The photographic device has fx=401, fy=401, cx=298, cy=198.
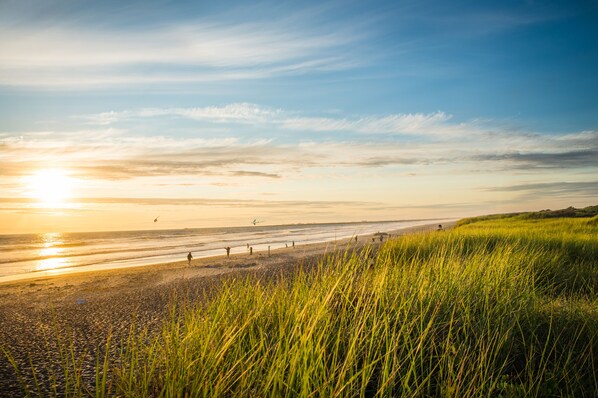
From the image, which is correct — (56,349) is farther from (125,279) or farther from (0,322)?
(125,279)

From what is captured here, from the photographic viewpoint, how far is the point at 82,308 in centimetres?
956

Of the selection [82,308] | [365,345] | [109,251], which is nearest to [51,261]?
[109,251]

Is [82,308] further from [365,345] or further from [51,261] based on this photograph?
[51,261]

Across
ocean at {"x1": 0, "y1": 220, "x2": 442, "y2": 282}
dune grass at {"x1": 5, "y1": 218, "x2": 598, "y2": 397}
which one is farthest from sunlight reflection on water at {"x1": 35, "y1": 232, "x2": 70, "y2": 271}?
dune grass at {"x1": 5, "y1": 218, "x2": 598, "y2": 397}

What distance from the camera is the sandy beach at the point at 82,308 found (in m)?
6.12

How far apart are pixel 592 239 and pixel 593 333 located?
36.1ft

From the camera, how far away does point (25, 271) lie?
20625 mm

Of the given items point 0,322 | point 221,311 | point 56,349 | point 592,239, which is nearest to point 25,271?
point 0,322

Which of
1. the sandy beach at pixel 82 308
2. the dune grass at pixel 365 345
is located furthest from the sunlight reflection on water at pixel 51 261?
the dune grass at pixel 365 345

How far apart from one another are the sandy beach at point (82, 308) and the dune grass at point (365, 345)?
21.2 inches

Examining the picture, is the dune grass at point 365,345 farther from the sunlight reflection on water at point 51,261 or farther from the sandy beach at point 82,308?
the sunlight reflection on water at point 51,261

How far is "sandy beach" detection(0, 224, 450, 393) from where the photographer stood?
612 centimetres

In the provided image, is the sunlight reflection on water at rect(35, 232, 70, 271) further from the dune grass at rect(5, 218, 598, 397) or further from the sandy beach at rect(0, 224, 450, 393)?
the dune grass at rect(5, 218, 598, 397)

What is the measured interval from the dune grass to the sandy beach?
1.77 feet
